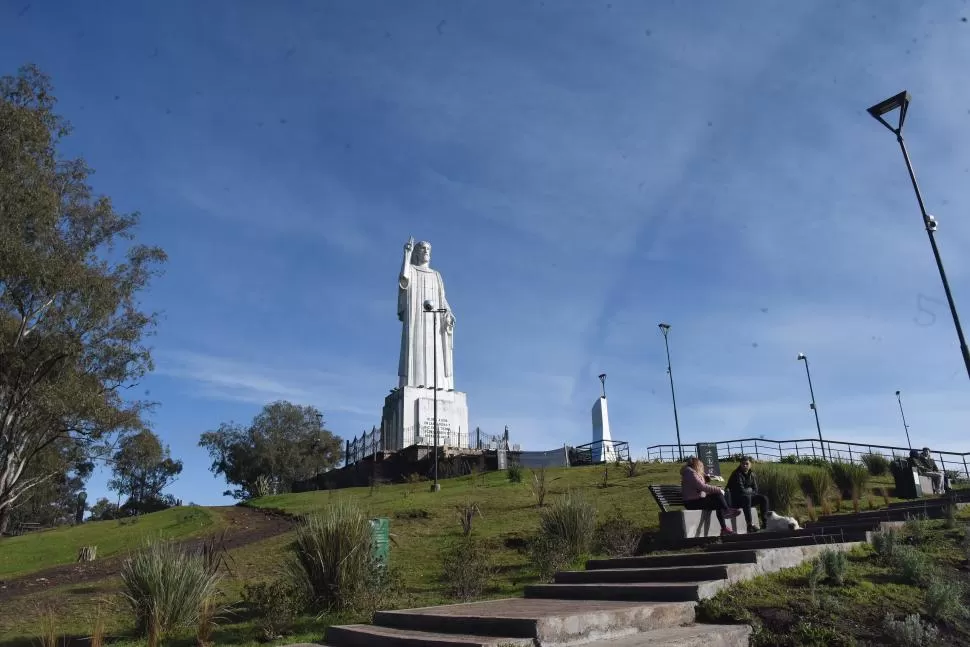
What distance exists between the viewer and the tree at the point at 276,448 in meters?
52.6

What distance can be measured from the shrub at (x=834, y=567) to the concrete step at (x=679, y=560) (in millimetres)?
626

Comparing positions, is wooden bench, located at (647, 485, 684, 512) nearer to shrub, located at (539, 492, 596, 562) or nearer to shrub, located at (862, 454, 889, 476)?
shrub, located at (539, 492, 596, 562)

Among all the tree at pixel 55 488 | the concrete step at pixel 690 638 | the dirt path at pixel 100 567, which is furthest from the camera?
the tree at pixel 55 488

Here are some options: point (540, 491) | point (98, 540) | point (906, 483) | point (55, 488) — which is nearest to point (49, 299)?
point (98, 540)

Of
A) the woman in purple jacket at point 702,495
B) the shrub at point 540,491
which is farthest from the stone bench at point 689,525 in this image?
the shrub at point 540,491

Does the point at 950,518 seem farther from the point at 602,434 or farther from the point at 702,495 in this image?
the point at 602,434

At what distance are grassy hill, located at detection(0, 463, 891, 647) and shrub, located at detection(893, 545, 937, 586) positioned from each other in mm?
4484

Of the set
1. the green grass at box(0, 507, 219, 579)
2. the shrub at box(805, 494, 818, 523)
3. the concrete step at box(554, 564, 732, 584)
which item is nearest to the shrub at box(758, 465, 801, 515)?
the shrub at box(805, 494, 818, 523)

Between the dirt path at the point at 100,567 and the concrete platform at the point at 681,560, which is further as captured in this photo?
the dirt path at the point at 100,567

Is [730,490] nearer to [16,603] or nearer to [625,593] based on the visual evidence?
[625,593]

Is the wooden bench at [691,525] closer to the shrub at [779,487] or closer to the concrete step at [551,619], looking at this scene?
the shrub at [779,487]

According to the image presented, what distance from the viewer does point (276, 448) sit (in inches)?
2087

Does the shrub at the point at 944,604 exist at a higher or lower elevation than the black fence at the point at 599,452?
lower

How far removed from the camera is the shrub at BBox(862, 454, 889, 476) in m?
22.4
